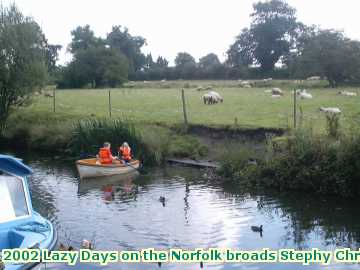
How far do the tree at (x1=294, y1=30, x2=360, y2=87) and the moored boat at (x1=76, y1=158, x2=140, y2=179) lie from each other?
114ft

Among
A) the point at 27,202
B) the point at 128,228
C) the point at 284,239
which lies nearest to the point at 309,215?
the point at 284,239

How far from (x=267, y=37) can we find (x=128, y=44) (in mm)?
31534

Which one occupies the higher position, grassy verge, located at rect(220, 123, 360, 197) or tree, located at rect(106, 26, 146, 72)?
tree, located at rect(106, 26, 146, 72)

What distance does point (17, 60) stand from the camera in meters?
35.6

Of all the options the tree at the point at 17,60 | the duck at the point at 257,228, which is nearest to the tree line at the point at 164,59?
the tree at the point at 17,60

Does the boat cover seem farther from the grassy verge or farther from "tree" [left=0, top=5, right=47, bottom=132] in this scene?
"tree" [left=0, top=5, right=47, bottom=132]

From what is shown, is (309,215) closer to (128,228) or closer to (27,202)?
(128,228)

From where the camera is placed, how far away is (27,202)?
1170 cm

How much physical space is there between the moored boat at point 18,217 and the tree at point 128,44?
98.3 meters

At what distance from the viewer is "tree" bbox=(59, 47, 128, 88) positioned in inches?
2980

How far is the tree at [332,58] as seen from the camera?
173 ft

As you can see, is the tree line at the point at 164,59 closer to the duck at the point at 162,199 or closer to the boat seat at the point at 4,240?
the duck at the point at 162,199

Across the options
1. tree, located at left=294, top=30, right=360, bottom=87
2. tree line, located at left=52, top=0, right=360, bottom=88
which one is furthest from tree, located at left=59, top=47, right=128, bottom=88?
tree, located at left=294, top=30, right=360, bottom=87

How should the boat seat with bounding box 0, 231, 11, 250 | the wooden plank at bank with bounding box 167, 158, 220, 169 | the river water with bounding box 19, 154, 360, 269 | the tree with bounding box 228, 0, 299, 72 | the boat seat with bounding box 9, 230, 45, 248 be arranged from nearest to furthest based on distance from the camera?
1. the boat seat with bounding box 9, 230, 45, 248
2. the boat seat with bounding box 0, 231, 11, 250
3. the river water with bounding box 19, 154, 360, 269
4. the wooden plank at bank with bounding box 167, 158, 220, 169
5. the tree with bounding box 228, 0, 299, 72
